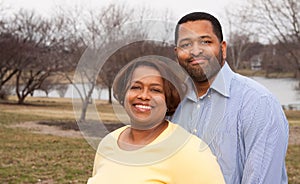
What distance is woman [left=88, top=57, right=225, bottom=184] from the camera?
1486mm

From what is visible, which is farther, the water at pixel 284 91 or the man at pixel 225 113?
the water at pixel 284 91

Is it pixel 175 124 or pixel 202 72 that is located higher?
pixel 202 72

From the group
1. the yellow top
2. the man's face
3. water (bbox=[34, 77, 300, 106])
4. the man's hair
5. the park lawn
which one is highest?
the man's hair

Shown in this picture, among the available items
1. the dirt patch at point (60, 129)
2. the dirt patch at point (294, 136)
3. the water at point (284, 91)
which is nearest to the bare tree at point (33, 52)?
the water at point (284, 91)

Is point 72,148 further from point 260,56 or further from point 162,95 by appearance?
point 260,56

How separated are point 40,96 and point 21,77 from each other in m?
3.54

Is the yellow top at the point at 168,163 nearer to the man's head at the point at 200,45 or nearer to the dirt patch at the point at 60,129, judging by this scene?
the man's head at the point at 200,45

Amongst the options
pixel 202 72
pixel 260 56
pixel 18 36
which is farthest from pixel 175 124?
pixel 18 36

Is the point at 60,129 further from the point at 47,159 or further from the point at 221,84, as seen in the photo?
the point at 221,84

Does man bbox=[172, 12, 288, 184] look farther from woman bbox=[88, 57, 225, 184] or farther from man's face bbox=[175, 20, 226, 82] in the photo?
woman bbox=[88, 57, 225, 184]

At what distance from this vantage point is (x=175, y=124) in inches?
63.4

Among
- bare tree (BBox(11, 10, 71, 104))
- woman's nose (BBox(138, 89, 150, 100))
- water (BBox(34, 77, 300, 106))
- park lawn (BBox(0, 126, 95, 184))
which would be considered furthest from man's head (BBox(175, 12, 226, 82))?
water (BBox(34, 77, 300, 106))

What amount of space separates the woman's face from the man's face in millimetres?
169

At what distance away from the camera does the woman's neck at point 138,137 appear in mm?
1593
